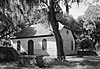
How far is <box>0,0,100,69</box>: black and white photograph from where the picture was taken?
37.0ft

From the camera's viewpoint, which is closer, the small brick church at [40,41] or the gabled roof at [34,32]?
the small brick church at [40,41]

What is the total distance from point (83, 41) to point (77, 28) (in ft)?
11.8

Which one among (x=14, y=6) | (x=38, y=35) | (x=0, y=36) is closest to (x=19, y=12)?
(x=14, y=6)

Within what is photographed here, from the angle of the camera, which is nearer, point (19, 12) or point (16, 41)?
point (19, 12)

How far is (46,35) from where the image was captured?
22078 millimetres

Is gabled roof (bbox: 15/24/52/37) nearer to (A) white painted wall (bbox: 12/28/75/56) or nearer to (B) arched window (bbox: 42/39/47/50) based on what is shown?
(A) white painted wall (bbox: 12/28/75/56)

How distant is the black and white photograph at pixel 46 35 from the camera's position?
444 inches

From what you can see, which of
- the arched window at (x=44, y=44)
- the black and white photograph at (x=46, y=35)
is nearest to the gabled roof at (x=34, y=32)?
the black and white photograph at (x=46, y=35)

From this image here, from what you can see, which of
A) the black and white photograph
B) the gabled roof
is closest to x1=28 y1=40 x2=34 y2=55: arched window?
the black and white photograph

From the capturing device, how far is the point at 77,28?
116 feet

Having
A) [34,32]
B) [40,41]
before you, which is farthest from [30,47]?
[34,32]

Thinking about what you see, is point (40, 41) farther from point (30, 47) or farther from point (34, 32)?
point (30, 47)

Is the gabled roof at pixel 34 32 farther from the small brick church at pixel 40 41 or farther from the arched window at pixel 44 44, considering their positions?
the arched window at pixel 44 44

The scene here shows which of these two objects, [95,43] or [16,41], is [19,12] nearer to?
[16,41]
